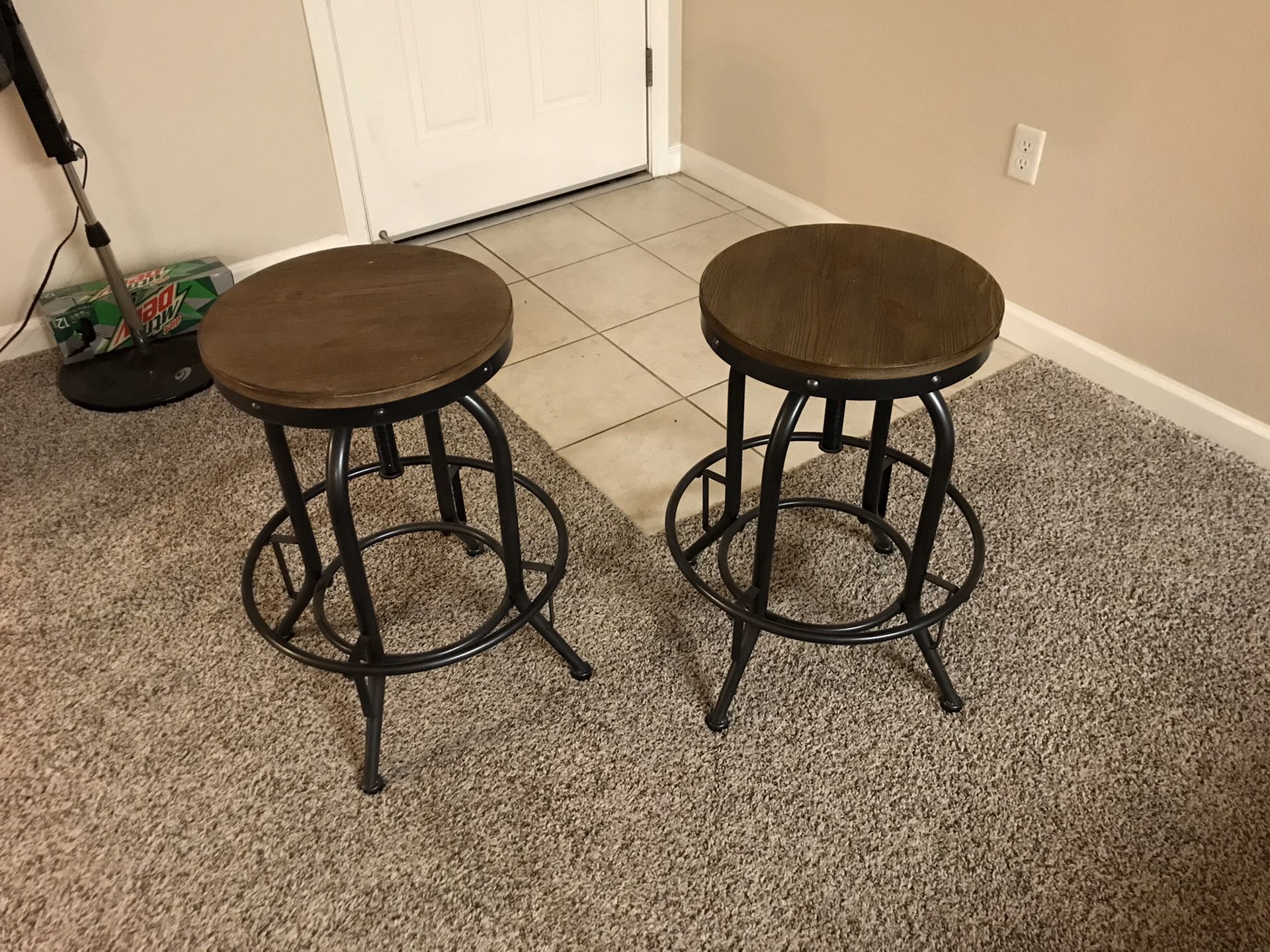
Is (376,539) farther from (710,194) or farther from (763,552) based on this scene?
(710,194)

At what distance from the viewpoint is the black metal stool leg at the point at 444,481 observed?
4.85ft

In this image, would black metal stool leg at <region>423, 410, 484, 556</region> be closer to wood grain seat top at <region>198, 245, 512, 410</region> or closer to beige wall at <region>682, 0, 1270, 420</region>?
wood grain seat top at <region>198, 245, 512, 410</region>

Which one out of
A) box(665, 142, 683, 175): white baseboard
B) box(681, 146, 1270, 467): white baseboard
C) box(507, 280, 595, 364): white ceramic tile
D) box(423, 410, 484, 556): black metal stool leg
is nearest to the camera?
box(423, 410, 484, 556): black metal stool leg

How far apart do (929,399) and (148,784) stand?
1185 mm

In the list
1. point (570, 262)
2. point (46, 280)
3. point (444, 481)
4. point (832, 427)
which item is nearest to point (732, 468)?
point (832, 427)

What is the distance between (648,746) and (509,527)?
39 centimetres

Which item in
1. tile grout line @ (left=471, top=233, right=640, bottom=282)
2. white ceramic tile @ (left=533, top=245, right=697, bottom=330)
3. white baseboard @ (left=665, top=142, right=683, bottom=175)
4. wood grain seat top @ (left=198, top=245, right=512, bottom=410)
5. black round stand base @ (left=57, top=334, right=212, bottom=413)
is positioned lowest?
white ceramic tile @ (left=533, top=245, right=697, bottom=330)

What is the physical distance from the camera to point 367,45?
2.44 m

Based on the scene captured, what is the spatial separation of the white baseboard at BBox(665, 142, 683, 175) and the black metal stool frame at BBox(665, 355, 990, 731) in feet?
5.80

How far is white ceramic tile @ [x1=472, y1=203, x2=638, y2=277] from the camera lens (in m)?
2.70

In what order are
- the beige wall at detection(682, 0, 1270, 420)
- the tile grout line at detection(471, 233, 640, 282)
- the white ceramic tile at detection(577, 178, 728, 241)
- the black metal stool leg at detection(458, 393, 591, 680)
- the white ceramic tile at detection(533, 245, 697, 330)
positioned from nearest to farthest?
the black metal stool leg at detection(458, 393, 591, 680) < the beige wall at detection(682, 0, 1270, 420) < the white ceramic tile at detection(533, 245, 697, 330) < the tile grout line at detection(471, 233, 640, 282) < the white ceramic tile at detection(577, 178, 728, 241)

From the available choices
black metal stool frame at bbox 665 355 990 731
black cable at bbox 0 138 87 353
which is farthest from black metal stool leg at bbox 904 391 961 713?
black cable at bbox 0 138 87 353

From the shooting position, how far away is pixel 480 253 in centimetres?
273

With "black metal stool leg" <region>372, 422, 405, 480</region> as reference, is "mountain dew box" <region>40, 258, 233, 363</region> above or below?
below
